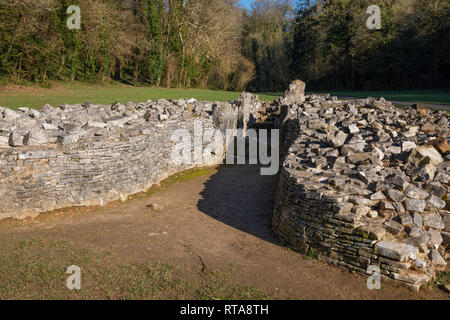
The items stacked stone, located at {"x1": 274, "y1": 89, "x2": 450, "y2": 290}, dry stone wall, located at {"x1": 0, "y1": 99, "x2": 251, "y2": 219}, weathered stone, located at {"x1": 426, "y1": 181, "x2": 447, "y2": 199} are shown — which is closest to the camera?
stacked stone, located at {"x1": 274, "y1": 89, "x2": 450, "y2": 290}

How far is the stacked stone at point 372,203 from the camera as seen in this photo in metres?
5.08

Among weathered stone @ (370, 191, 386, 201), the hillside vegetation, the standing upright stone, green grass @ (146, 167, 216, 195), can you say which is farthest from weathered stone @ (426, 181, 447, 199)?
the hillside vegetation

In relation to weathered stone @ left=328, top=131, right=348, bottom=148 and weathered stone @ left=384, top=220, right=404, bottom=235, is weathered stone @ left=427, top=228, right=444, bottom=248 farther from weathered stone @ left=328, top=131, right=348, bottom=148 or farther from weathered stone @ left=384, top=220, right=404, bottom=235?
weathered stone @ left=328, top=131, right=348, bottom=148

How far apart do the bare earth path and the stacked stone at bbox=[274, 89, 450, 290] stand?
313mm

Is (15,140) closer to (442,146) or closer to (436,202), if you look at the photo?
(436,202)

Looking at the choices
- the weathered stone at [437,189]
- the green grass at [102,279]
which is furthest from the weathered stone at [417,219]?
the green grass at [102,279]

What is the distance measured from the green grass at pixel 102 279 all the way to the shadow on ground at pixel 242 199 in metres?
1.88

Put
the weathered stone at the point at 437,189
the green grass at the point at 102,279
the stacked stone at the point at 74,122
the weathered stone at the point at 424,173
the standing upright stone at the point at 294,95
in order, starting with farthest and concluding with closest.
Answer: the standing upright stone at the point at 294,95
the stacked stone at the point at 74,122
the weathered stone at the point at 424,173
the weathered stone at the point at 437,189
the green grass at the point at 102,279

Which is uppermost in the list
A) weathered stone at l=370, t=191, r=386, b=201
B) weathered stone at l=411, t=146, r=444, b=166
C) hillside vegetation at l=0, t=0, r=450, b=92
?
hillside vegetation at l=0, t=0, r=450, b=92

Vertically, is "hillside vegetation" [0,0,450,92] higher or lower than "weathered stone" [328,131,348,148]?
higher

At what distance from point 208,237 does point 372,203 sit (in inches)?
115

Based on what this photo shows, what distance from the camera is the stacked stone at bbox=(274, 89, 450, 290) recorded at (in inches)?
200

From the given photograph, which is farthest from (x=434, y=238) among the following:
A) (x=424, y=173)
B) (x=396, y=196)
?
(x=424, y=173)

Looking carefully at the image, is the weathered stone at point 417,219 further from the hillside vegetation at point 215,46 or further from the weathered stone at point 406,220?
the hillside vegetation at point 215,46
